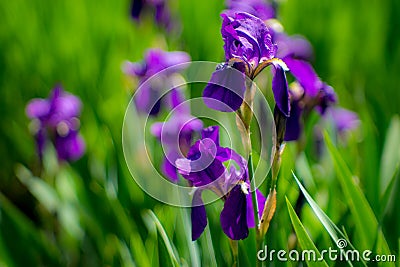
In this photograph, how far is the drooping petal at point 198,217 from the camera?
2.43ft

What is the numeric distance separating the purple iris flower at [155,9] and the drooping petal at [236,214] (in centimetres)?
134

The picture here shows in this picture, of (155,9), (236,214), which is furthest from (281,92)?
(155,9)

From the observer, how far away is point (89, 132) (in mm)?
1665

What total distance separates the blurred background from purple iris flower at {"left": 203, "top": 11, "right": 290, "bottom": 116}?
0.83 ft

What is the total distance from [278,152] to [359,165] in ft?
2.27

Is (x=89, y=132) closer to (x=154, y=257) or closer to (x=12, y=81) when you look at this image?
(x=12, y=81)

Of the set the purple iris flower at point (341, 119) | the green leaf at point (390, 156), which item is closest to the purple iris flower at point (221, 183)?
the green leaf at point (390, 156)

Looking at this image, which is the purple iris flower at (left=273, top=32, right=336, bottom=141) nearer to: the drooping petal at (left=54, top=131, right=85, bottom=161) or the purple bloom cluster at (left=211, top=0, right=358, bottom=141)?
the purple bloom cluster at (left=211, top=0, right=358, bottom=141)

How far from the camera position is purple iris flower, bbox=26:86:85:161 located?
144cm

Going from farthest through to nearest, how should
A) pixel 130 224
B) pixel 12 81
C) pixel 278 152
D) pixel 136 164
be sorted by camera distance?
pixel 12 81 → pixel 136 164 → pixel 130 224 → pixel 278 152

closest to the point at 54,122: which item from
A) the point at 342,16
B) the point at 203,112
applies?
the point at 203,112

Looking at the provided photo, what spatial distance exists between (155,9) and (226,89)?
1.36 m

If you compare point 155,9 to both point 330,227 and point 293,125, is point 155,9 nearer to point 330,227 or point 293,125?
point 293,125

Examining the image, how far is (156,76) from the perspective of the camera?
131 cm
